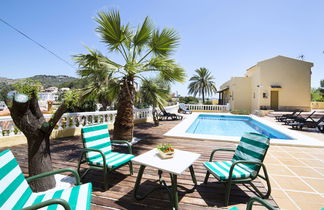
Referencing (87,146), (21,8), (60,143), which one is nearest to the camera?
(87,146)

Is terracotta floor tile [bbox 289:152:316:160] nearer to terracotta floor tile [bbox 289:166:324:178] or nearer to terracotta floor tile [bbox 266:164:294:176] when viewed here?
terracotta floor tile [bbox 289:166:324:178]

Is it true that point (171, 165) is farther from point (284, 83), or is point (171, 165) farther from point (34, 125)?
point (284, 83)

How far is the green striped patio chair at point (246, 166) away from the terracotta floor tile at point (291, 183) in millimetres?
706

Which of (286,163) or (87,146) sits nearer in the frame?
(87,146)

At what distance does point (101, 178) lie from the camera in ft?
9.97

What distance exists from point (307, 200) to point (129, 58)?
588 cm

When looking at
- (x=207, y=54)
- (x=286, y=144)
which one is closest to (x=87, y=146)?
(x=286, y=144)

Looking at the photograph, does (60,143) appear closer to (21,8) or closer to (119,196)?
(119,196)

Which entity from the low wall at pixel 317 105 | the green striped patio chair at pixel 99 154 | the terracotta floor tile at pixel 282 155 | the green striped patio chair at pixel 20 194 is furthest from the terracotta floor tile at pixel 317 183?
the low wall at pixel 317 105

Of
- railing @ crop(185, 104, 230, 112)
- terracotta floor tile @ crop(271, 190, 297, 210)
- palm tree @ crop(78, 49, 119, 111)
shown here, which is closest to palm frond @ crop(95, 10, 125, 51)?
palm tree @ crop(78, 49, 119, 111)

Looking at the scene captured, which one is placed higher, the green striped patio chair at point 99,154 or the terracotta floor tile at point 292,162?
the green striped patio chair at point 99,154

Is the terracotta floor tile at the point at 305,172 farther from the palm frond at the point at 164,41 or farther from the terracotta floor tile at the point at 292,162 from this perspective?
the palm frond at the point at 164,41

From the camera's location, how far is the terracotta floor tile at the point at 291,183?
2717 millimetres

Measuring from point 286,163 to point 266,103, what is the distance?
1622 cm
